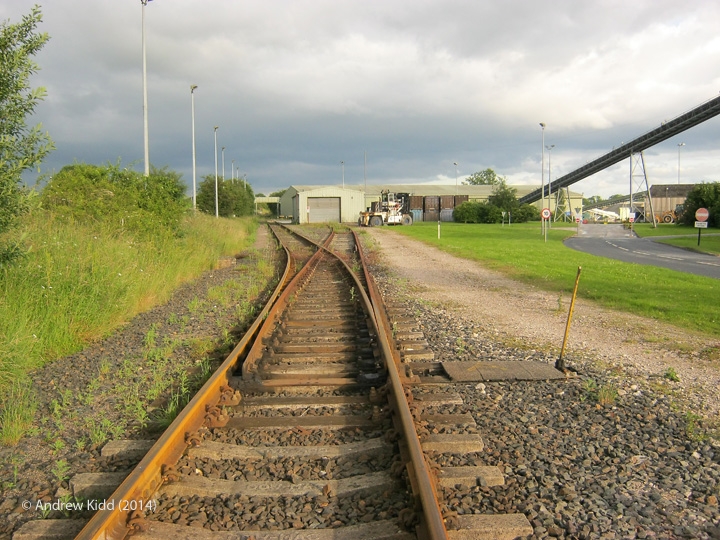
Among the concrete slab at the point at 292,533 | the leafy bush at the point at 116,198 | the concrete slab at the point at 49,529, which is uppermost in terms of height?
the leafy bush at the point at 116,198

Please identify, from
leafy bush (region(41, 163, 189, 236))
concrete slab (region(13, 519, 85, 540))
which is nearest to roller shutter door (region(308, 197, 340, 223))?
leafy bush (region(41, 163, 189, 236))

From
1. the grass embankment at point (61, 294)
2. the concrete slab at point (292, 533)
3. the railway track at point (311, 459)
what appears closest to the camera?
the concrete slab at point (292, 533)

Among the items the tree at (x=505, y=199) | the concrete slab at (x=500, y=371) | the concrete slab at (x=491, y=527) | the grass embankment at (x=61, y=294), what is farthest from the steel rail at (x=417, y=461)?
the tree at (x=505, y=199)

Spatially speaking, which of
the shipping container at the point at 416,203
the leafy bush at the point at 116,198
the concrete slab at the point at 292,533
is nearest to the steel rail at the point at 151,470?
the concrete slab at the point at 292,533

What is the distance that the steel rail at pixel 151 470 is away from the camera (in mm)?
3051

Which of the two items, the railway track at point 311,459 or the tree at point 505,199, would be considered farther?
the tree at point 505,199

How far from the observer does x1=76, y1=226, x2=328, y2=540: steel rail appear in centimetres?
305

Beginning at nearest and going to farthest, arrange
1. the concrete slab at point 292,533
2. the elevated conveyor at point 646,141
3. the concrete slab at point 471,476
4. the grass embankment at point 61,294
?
the concrete slab at point 292,533 → the concrete slab at point 471,476 → the grass embankment at point 61,294 → the elevated conveyor at point 646,141

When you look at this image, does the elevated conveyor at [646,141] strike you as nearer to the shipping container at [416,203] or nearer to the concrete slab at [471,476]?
the shipping container at [416,203]

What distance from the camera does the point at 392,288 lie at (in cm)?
1301

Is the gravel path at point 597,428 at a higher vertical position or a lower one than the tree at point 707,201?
lower

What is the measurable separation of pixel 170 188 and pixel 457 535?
1598 centimetres

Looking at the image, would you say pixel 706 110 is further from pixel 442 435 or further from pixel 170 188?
pixel 442 435

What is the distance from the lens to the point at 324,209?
64.9 meters
